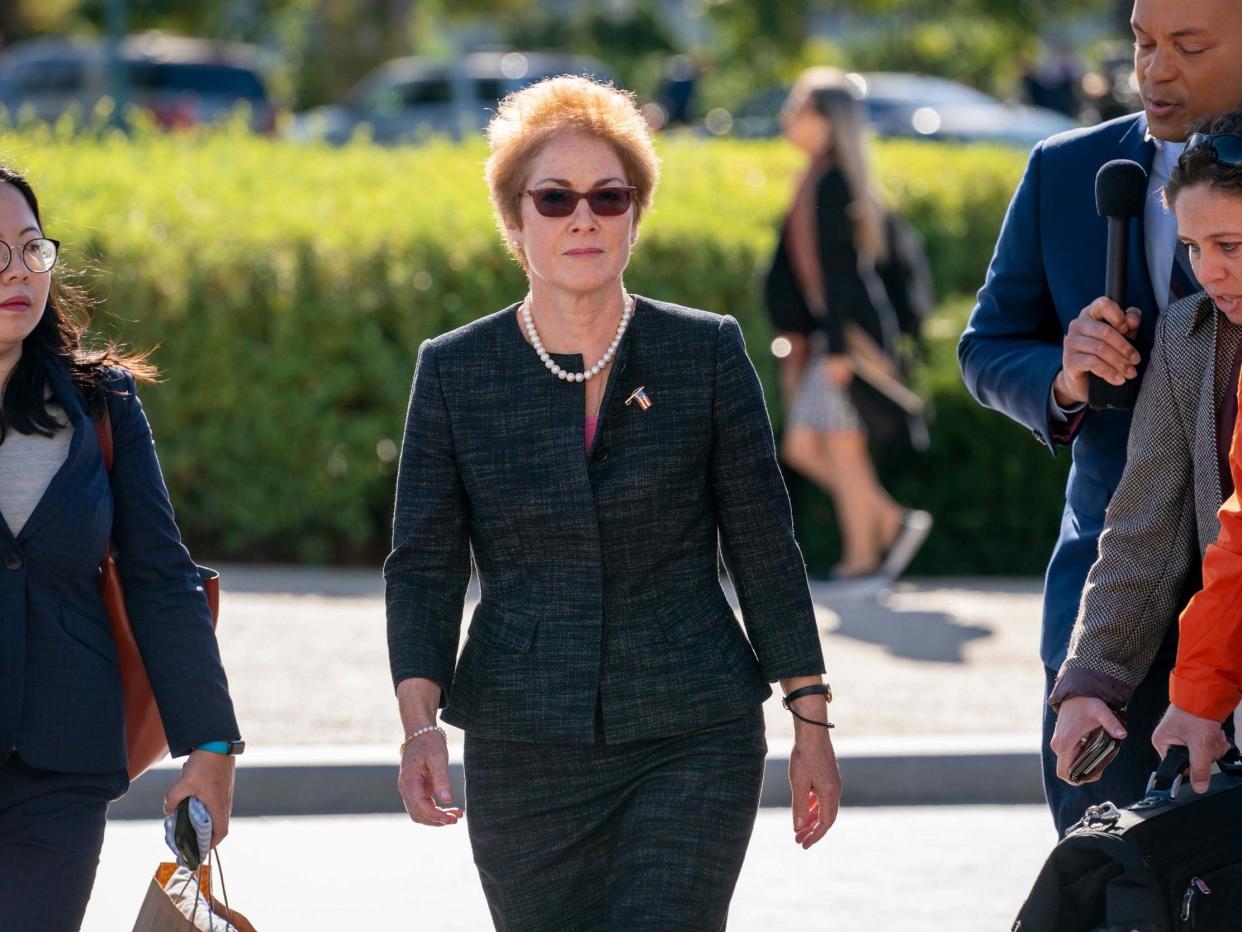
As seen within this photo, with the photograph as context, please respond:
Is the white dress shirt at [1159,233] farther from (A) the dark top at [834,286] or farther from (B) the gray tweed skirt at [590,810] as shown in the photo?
(A) the dark top at [834,286]

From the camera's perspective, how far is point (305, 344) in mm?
10297

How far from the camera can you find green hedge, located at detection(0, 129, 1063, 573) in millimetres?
10273

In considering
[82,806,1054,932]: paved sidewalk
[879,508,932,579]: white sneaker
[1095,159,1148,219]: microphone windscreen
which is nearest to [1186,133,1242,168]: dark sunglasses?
[1095,159,1148,219]: microphone windscreen

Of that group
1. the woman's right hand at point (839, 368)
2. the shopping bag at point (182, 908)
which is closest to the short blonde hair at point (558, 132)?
the shopping bag at point (182, 908)

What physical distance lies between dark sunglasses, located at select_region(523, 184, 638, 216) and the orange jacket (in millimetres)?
1089

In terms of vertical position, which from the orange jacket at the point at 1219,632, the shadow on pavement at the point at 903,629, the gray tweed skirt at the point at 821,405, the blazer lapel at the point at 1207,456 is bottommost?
the shadow on pavement at the point at 903,629

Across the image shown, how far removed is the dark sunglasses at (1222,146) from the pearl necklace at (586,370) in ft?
3.22

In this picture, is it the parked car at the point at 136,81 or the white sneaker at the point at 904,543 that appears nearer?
the white sneaker at the point at 904,543

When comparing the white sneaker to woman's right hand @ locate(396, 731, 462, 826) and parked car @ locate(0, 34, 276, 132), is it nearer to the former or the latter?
woman's right hand @ locate(396, 731, 462, 826)

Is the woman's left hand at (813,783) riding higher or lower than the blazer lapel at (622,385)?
lower

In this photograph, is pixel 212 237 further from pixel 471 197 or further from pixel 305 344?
pixel 471 197

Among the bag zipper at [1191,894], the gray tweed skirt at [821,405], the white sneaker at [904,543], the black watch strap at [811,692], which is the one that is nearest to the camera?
the bag zipper at [1191,894]

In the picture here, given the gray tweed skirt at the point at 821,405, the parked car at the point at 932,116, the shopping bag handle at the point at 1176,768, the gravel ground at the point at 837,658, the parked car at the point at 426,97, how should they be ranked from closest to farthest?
1. the shopping bag handle at the point at 1176,768
2. the gravel ground at the point at 837,658
3. the gray tweed skirt at the point at 821,405
4. the parked car at the point at 932,116
5. the parked car at the point at 426,97

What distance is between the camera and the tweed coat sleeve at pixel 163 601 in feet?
11.8
